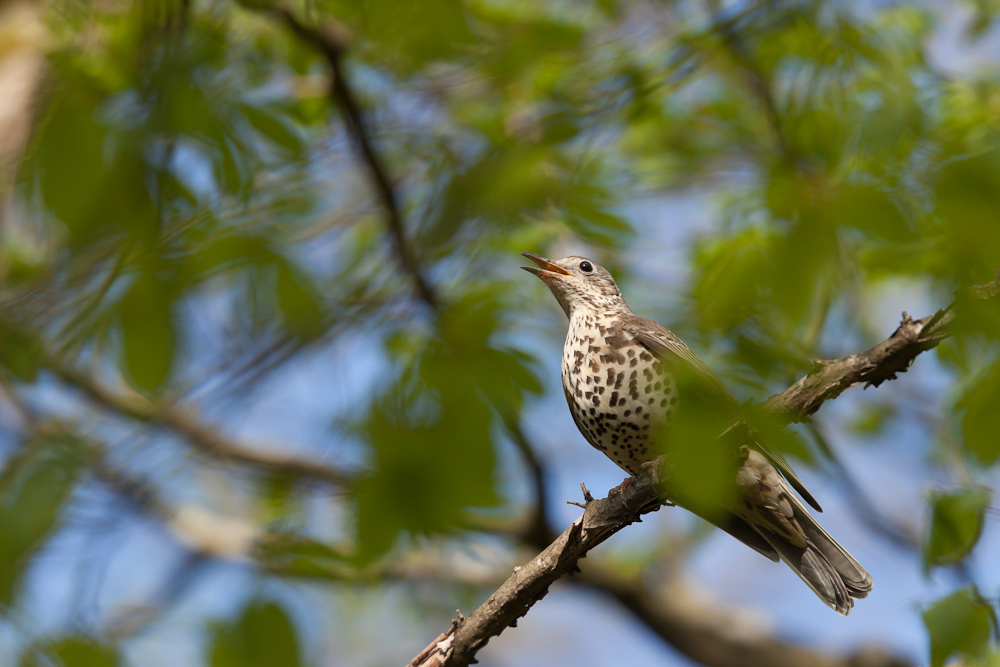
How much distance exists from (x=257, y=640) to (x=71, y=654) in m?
0.44

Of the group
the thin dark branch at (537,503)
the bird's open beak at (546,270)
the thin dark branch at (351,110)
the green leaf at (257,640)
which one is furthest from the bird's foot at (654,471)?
the thin dark branch at (537,503)

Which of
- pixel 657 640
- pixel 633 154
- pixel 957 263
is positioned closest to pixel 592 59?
pixel 957 263

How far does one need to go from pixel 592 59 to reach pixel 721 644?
23.2 ft

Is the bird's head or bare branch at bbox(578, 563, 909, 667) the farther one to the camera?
bare branch at bbox(578, 563, 909, 667)

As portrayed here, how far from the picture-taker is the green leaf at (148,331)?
161 cm

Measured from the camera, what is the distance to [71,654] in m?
1.76

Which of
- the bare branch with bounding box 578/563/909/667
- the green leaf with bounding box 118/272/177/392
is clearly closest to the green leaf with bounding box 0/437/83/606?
the green leaf with bounding box 118/272/177/392

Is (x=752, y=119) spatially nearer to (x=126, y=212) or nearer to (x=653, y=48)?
(x=653, y=48)

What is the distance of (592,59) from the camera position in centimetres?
386

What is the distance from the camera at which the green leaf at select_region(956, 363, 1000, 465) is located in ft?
6.50

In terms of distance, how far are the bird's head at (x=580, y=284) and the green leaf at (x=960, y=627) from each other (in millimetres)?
2723

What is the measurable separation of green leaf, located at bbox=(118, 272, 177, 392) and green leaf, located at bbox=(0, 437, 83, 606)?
36 centimetres

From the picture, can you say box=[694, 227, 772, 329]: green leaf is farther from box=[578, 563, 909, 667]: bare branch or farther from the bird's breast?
box=[578, 563, 909, 667]: bare branch

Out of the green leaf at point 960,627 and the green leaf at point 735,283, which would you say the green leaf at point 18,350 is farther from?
the green leaf at point 960,627
